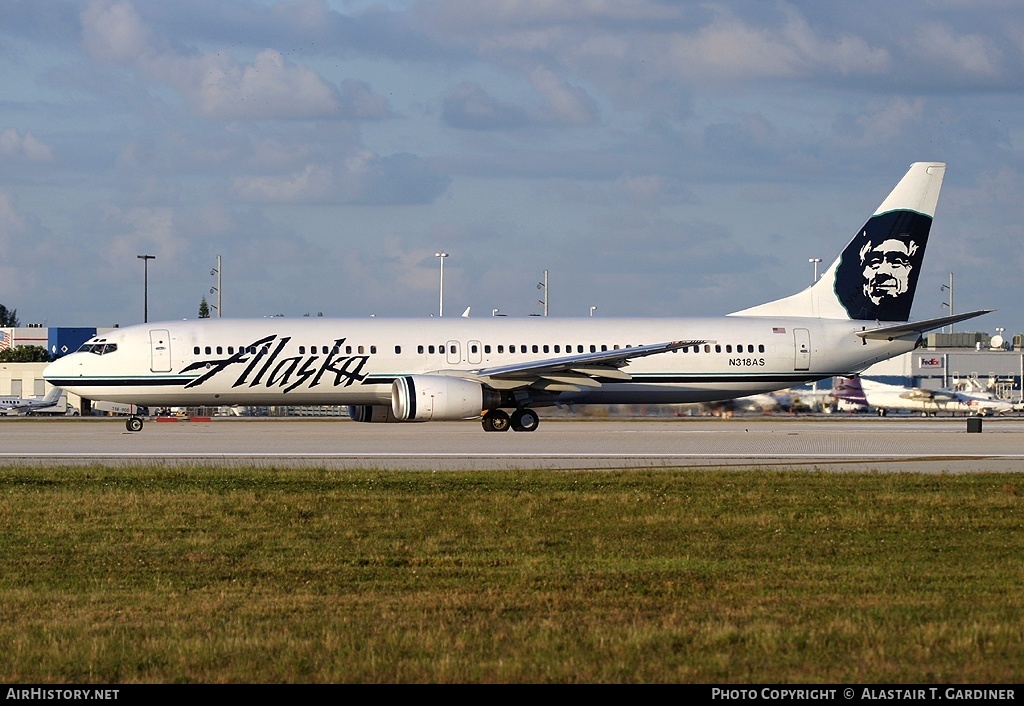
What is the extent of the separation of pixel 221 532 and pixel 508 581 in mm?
4728

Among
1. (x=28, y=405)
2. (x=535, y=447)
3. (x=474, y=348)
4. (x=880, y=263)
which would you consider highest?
(x=880, y=263)

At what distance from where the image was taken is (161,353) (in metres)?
39.6

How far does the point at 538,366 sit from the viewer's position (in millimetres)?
38656

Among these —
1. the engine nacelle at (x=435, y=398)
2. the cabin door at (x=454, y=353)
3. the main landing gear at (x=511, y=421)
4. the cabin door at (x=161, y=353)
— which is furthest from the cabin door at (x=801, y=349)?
the cabin door at (x=161, y=353)

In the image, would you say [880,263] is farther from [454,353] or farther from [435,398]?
[435,398]

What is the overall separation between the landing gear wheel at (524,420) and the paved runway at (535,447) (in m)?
1.00

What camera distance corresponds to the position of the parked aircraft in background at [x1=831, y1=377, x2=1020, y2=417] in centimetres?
7612

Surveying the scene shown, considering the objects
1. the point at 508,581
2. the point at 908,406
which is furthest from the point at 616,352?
the point at 908,406

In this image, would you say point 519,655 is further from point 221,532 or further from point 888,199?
point 888,199

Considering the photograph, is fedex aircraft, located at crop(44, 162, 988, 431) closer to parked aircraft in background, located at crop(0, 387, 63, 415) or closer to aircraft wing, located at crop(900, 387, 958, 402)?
aircraft wing, located at crop(900, 387, 958, 402)

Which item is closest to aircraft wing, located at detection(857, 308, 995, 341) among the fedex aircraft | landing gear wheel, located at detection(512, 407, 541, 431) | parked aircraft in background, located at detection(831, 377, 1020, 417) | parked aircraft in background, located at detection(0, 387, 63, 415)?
the fedex aircraft

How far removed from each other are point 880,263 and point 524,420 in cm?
1399

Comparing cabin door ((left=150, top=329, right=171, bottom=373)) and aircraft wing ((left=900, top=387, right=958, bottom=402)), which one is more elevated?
cabin door ((left=150, top=329, right=171, bottom=373))

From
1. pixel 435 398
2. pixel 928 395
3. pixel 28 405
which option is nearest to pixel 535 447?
pixel 435 398
